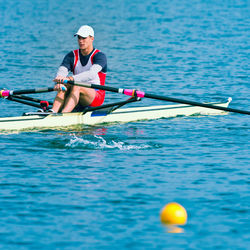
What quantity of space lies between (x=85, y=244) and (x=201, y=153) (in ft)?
15.4

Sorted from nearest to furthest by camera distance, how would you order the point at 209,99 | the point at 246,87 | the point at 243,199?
the point at 243,199
the point at 209,99
the point at 246,87

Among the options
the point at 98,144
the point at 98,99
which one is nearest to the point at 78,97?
the point at 98,99

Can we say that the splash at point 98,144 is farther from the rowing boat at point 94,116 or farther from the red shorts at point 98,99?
the red shorts at point 98,99

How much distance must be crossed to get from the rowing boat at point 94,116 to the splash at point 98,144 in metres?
0.92

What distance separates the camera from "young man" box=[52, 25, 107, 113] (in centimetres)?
1368

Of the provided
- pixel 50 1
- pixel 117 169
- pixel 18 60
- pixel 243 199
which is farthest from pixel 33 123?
pixel 50 1

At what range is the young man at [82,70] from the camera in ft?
44.9

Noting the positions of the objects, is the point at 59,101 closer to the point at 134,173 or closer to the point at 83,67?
the point at 83,67

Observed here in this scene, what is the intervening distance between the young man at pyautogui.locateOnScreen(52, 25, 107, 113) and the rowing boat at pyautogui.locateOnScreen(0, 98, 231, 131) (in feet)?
0.77

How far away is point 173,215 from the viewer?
→ 8.61 m

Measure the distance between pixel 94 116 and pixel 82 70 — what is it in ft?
3.38

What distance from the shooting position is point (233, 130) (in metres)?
14.2

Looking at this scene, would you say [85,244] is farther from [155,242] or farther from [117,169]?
[117,169]

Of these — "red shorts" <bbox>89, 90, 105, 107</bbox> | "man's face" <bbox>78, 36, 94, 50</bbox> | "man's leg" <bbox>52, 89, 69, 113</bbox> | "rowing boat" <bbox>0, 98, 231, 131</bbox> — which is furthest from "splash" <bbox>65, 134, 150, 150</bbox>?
"man's face" <bbox>78, 36, 94, 50</bbox>
